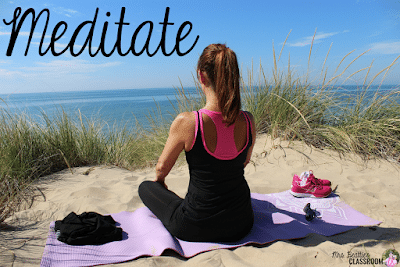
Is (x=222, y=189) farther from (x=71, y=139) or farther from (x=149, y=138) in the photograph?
(x=149, y=138)

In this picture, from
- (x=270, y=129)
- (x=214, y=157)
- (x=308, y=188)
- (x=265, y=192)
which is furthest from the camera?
(x=270, y=129)

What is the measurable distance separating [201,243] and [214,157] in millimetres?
651

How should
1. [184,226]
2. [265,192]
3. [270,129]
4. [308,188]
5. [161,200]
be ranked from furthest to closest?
[270,129] → [265,192] → [308,188] → [161,200] → [184,226]

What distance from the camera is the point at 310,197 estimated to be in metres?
2.80

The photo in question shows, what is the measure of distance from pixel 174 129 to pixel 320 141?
2.99m

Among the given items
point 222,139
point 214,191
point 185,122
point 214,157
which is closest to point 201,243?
point 214,191

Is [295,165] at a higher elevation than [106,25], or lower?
lower

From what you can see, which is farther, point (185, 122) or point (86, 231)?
point (86, 231)

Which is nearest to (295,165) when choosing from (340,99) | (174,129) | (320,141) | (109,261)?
(320,141)

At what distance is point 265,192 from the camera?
2967mm

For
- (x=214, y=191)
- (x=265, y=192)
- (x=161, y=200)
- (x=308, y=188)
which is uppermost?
(x=214, y=191)

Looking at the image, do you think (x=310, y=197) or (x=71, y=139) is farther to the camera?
(x=71, y=139)

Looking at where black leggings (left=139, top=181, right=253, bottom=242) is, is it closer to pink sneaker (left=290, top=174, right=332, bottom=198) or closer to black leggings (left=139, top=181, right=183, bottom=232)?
black leggings (left=139, top=181, right=183, bottom=232)

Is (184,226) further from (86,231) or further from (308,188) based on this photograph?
(308,188)
